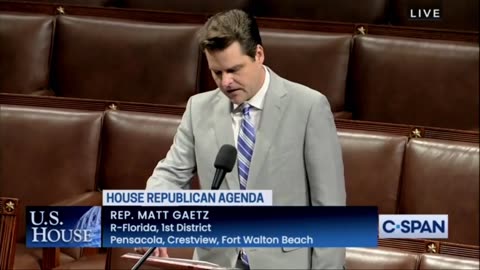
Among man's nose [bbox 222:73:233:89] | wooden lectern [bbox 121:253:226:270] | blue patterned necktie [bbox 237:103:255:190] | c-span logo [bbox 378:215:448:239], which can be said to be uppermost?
man's nose [bbox 222:73:233:89]

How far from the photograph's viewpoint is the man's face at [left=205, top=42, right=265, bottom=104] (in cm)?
71

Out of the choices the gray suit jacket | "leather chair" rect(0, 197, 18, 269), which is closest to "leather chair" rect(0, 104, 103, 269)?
"leather chair" rect(0, 197, 18, 269)

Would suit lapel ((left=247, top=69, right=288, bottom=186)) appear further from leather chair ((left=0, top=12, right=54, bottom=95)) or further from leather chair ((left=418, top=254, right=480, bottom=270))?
leather chair ((left=0, top=12, right=54, bottom=95))

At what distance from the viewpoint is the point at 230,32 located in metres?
0.70

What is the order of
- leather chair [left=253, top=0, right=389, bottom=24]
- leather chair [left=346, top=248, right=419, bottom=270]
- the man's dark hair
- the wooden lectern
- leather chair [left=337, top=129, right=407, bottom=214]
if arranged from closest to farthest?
1. the wooden lectern
2. the man's dark hair
3. leather chair [left=346, top=248, right=419, bottom=270]
4. leather chair [left=337, top=129, right=407, bottom=214]
5. leather chair [left=253, top=0, right=389, bottom=24]

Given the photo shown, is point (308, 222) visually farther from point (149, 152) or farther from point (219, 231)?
point (149, 152)

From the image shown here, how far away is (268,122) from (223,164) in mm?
100

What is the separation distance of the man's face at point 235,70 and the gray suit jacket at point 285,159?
2 centimetres

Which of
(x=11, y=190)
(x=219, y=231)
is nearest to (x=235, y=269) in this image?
(x=219, y=231)

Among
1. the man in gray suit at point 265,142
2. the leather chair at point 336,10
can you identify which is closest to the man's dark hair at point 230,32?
the man in gray suit at point 265,142

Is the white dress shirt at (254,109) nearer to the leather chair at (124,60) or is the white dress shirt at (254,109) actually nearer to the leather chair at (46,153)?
the leather chair at (46,153)

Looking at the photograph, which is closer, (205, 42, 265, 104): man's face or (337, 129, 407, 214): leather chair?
(205, 42, 265, 104): man's face

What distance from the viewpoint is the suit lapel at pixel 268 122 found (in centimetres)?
73

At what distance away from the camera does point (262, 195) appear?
2.39ft
